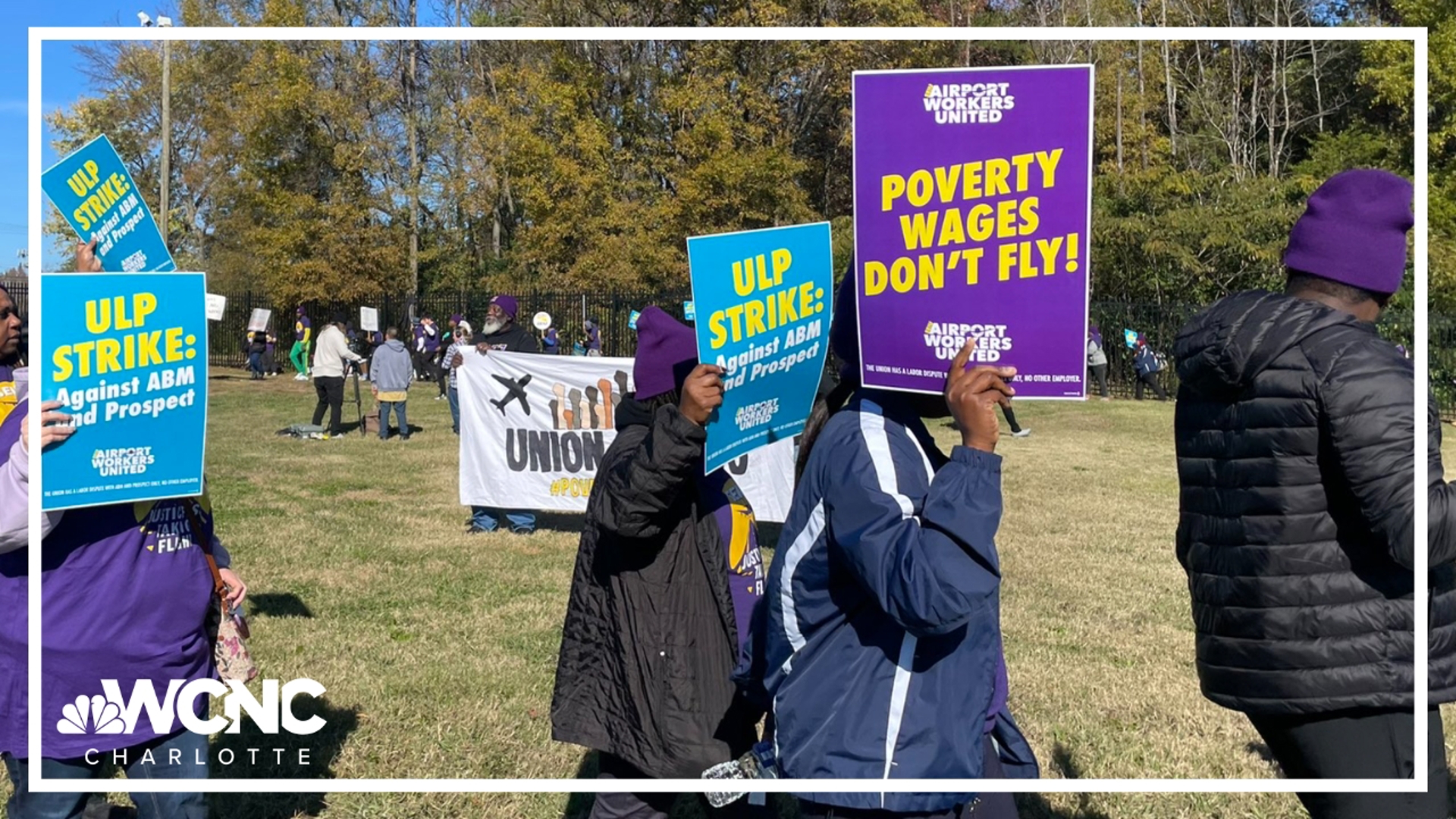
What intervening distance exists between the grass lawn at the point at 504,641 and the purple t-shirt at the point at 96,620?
0.61m

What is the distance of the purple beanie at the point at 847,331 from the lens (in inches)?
102

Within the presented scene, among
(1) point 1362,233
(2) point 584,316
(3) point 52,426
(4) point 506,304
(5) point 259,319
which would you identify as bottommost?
(3) point 52,426

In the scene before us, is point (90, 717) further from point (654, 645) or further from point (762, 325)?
point (762, 325)

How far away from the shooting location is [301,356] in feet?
99.9

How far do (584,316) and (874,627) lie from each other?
27.7 metres

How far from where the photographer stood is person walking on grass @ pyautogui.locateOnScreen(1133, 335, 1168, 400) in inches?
1041

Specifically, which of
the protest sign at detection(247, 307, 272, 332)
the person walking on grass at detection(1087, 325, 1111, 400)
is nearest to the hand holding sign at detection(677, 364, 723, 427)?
the protest sign at detection(247, 307, 272, 332)

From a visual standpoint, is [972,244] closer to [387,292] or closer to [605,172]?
[605,172]

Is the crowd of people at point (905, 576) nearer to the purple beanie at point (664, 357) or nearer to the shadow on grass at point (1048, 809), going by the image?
the purple beanie at point (664, 357)

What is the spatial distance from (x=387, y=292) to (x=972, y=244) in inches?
1314

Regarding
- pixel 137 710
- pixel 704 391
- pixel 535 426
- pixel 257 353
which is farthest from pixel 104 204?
pixel 257 353

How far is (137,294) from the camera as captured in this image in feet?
10.1

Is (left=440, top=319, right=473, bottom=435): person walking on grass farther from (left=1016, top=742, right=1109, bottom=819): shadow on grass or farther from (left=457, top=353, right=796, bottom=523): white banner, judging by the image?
(left=1016, top=742, right=1109, bottom=819): shadow on grass

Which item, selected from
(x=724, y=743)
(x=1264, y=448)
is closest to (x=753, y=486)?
(x=724, y=743)
